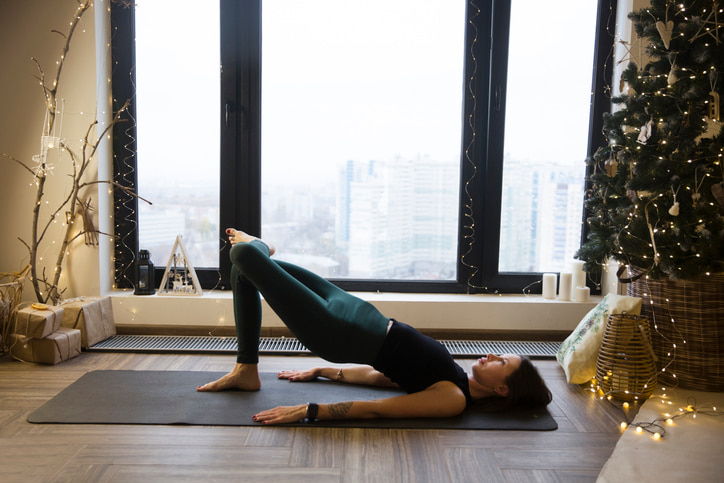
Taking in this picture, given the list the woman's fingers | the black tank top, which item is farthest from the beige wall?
the black tank top

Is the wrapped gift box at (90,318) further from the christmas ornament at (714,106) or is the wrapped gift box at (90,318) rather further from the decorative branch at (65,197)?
the christmas ornament at (714,106)

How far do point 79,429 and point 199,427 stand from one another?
1.38 ft

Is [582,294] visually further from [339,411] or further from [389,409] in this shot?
[339,411]

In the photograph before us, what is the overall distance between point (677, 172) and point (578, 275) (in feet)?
3.31

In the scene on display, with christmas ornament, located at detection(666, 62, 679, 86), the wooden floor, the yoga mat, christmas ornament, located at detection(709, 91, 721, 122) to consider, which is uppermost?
christmas ornament, located at detection(666, 62, 679, 86)

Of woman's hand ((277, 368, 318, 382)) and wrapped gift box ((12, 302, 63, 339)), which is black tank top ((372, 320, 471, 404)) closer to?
woman's hand ((277, 368, 318, 382))

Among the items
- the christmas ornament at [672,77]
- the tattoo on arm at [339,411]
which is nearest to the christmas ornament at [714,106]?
the christmas ornament at [672,77]

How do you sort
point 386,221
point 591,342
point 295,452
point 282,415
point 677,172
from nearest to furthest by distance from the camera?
point 295,452 < point 282,415 < point 677,172 < point 591,342 < point 386,221

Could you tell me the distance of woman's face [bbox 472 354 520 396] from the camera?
2.23m

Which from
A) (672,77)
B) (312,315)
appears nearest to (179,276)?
(312,315)

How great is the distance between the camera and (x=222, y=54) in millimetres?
3369

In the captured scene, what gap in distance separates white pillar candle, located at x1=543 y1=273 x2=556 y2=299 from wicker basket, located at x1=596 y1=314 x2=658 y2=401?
0.87 m

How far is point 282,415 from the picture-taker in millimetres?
2084

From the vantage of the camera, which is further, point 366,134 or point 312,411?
point 366,134
